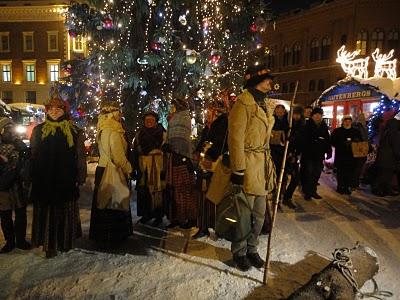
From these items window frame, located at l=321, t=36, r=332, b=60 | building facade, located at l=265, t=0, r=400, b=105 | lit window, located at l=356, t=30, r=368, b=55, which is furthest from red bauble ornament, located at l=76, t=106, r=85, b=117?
window frame, located at l=321, t=36, r=332, b=60

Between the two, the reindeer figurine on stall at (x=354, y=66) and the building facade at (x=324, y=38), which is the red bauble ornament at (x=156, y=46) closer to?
the reindeer figurine on stall at (x=354, y=66)

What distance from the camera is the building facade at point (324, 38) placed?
3366 centimetres

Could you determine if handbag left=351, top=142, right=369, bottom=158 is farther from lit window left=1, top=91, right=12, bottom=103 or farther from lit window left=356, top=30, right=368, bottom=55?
lit window left=1, top=91, right=12, bottom=103

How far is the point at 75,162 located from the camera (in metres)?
4.63

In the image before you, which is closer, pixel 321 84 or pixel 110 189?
pixel 110 189

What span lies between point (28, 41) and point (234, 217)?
149 feet

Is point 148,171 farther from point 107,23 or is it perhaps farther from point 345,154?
point 345,154

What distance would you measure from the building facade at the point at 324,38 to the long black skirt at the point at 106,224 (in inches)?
1239

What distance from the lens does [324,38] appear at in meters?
37.3

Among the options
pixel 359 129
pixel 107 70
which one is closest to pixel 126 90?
pixel 107 70

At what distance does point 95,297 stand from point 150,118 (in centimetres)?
280

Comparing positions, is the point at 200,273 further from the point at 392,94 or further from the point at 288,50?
the point at 288,50

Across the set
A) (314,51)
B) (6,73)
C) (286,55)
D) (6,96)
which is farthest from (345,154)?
(6,73)

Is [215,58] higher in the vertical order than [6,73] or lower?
lower
